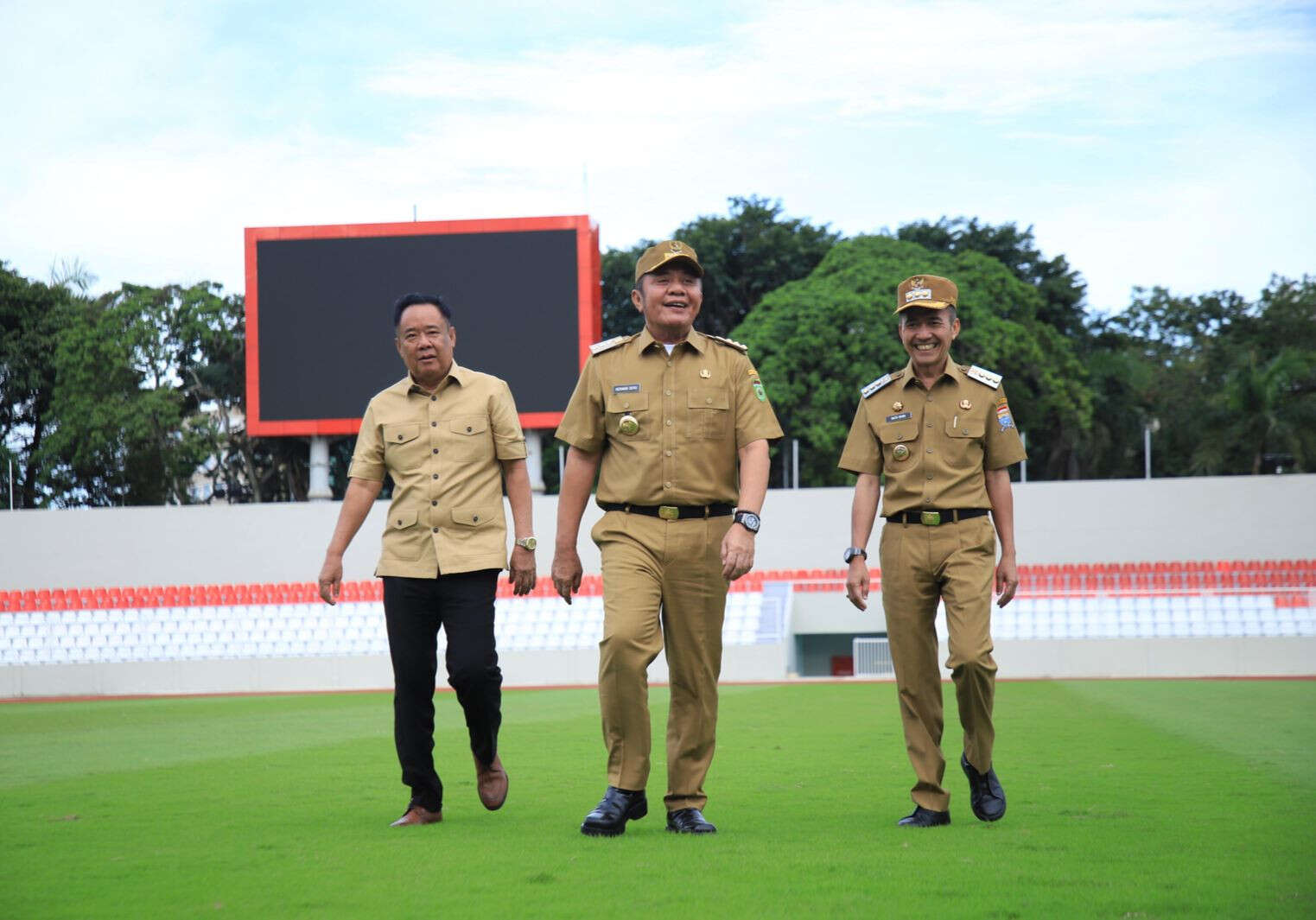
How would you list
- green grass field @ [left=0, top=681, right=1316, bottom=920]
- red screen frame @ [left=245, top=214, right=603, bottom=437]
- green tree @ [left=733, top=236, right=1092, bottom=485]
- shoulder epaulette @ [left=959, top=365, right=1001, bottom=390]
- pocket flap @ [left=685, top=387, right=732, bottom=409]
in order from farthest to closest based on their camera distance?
1. green tree @ [left=733, top=236, right=1092, bottom=485]
2. red screen frame @ [left=245, top=214, right=603, bottom=437]
3. shoulder epaulette @ [left=959, top=365, right=1001, bottom=390]
4. pocket flap @ [left=685, top=387, right=732, bottom=409]
5. green grass field @ [left=0, top=681, right=1316, bottom=920]

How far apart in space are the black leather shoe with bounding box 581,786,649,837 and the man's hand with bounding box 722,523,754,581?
32.0 inches

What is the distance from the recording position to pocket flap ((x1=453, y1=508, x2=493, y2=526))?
18.3 ft

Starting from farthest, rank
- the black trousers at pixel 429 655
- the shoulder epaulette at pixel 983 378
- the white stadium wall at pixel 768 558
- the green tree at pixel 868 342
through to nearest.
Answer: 1. the green tree at pixel 868 342
2. the white stadium wall at pixel 768 558
3. the shoulder epaulette at pixel 983 378
4. the black trousers at pixel 429 655

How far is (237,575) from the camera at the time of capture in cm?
3156

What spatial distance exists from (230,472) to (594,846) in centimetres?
4011

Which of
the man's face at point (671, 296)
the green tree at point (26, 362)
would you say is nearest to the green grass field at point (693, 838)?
the man's face at point (671, 296)

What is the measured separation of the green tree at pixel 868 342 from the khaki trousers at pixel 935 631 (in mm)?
30618

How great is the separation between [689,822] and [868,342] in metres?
33.0

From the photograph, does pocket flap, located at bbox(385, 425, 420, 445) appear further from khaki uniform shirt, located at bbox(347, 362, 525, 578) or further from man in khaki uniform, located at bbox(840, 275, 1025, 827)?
man in khaki uniform, located at bbox(840, 275, 1025, 827)

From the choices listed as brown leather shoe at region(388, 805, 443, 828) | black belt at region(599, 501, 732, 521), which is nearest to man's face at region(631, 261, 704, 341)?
black belt at region(599, 501, 732, 521)

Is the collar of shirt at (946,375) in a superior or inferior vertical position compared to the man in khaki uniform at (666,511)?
superior

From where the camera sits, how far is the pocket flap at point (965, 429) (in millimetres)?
5648

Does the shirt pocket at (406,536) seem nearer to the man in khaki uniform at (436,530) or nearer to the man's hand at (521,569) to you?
the man in khaki uniform at (436,530)

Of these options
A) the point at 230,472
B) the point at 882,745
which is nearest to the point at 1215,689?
the point at 882,745
